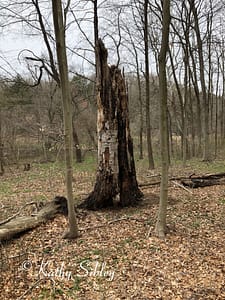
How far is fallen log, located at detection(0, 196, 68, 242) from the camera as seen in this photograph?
5.27 metres

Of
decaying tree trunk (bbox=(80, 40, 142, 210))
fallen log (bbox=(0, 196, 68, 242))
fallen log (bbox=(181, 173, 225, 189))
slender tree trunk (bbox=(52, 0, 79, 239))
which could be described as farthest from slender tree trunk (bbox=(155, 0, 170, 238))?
fallen log (bbox=(181, 173, 225, 189))

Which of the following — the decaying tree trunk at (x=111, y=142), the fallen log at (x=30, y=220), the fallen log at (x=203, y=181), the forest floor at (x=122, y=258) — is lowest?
the forest floor at (x=122, y=258)

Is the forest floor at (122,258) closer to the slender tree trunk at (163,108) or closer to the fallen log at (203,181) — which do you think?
the slender tree trunk at (163,108)

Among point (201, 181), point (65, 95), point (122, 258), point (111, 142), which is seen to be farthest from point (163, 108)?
point (201, 181)

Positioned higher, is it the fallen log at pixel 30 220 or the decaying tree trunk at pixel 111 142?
the decaying tree trunk at pixel 111 142

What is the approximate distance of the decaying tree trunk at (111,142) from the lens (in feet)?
21.5

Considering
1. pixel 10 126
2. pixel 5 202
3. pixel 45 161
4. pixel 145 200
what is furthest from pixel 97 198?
pixel 45 161

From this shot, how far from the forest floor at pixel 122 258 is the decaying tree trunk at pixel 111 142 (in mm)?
358

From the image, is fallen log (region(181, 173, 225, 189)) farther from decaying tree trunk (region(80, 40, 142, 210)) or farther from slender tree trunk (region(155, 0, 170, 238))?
slender tree trunk (region(155, 0, 170, 238))

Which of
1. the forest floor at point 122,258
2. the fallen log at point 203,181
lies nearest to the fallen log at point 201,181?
the fallen log at point 203,181

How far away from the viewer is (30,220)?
5.66 m

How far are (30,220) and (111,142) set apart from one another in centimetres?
237

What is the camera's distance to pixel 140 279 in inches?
152

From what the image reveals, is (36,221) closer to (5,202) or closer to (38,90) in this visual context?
(5,202)
